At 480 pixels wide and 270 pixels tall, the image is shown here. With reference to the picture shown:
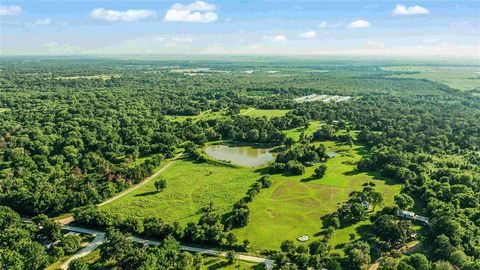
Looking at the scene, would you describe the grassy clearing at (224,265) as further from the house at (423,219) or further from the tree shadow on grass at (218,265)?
the house at (423,219)

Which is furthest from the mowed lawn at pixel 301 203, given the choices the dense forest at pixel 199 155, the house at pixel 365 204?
the house at pixel 365 204

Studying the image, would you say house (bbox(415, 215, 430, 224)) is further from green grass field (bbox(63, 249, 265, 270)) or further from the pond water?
the pond water

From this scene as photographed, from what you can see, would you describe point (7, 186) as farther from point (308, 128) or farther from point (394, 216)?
point (308, 128)

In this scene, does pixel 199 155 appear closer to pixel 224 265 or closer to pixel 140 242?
pixel 140 242

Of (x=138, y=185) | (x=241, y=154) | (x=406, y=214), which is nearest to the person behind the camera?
(x=406, y=214)

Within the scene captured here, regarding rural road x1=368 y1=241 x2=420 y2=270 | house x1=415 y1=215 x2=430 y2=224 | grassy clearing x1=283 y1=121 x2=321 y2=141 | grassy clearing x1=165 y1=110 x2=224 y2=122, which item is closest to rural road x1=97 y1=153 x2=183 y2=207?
grassy clearing x1=283 y1=121 x2=321 y2=141

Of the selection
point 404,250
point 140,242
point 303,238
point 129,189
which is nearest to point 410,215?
point 404,250
